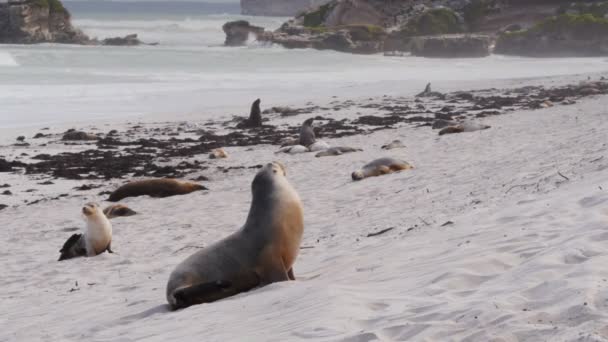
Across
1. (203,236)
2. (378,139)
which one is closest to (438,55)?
(378,139)

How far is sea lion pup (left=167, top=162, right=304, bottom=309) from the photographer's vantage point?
17.4ft

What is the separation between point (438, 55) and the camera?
62.7 meters

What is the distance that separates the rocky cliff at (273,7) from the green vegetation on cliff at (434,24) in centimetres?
10650

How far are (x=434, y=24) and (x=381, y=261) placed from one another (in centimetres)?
7277

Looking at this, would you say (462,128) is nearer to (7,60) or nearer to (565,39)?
(7,60)

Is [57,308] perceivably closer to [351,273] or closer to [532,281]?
[351,273]

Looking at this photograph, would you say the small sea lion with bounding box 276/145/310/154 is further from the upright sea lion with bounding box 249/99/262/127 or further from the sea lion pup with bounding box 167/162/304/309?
the sea lion pup with bounding box 167/162/304/309

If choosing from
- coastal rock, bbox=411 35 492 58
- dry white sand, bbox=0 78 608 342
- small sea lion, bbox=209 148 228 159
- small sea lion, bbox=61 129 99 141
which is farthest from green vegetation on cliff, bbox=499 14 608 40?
dry white sand, bbox=0 78 608 342

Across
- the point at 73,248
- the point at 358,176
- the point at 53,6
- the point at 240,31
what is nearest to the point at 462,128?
the point at 358,176

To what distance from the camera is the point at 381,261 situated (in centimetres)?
548

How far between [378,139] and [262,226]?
1114 centimetres

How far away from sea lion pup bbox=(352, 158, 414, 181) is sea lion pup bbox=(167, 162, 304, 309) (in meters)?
5.43

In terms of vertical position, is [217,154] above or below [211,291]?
below

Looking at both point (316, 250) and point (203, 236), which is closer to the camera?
point (316, 250)
